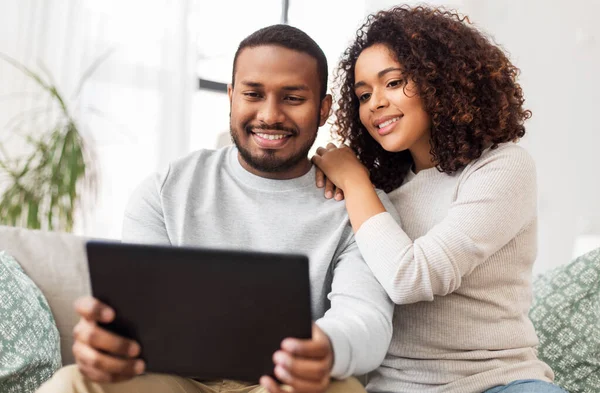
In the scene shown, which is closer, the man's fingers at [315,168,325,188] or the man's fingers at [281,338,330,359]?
the man's fingers at [281,338,330,359]

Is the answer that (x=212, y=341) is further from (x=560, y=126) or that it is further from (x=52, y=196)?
(x=560, y=126)

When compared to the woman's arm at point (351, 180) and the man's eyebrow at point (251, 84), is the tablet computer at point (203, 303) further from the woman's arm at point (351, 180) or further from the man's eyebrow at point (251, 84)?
the man's eyebrow at point (251, 84)

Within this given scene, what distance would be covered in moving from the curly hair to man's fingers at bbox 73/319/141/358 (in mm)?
816

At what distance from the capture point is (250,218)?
59.2 inches

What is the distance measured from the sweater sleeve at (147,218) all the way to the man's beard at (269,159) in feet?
0.63

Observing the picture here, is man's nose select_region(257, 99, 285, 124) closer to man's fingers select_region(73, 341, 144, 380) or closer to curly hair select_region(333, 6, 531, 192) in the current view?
curly hair select_region(333, 6, 531, 192)

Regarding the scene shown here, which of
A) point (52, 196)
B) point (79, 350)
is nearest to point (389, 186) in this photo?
point (79, 350)

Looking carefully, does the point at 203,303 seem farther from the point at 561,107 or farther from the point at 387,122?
the point at 561,107

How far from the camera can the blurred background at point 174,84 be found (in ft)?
9.23

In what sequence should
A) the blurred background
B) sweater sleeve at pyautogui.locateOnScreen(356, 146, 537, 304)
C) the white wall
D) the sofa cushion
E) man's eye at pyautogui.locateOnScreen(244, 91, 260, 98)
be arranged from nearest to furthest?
sweater sleeve at pyautogui.locateOnScreen(356, 146, 537, 304)
man's eye at pyautogui.locateOnScreen(244, 91, 260, 98)
the sofa cushion
the blurred background
the white wall

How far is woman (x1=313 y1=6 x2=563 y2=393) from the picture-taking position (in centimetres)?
133

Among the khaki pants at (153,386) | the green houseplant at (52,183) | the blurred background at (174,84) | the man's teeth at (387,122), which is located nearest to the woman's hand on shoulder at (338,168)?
the man's teeth at (387,122)

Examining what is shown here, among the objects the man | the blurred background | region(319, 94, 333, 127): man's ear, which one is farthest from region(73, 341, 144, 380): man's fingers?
the blurred background

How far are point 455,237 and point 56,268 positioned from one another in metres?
1.06
